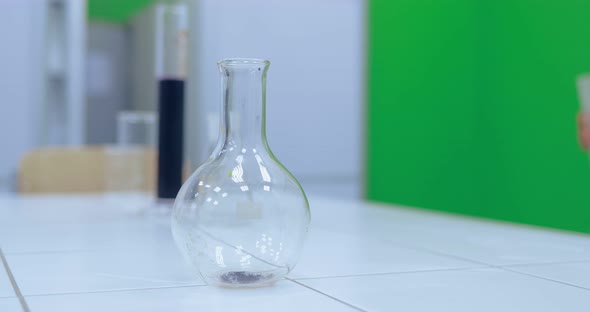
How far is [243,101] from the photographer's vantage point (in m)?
0.60

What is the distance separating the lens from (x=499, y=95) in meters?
3.66

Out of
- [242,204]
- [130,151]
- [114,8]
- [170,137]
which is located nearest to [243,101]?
[242,204]

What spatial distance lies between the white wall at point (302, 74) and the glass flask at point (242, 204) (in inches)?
105

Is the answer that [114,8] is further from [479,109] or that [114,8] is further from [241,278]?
[241,278]

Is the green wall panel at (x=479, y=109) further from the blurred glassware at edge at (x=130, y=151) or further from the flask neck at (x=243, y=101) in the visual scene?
the flask neck at (x=243, y=101)

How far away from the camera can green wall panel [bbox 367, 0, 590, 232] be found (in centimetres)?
324

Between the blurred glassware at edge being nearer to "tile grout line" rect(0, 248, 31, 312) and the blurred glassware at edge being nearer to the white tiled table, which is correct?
the white tiled table

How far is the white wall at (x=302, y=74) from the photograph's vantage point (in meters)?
3.32

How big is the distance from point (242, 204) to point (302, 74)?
2894 millimetres

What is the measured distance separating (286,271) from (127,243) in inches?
14.8

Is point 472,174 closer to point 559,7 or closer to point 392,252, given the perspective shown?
point 559,7

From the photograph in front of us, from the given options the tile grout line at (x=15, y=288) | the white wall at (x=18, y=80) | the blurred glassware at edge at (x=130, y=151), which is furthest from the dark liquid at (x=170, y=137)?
the white wall at (x=18, y=80)

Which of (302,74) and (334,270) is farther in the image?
(302,74)

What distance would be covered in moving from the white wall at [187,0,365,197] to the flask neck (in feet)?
8.74
